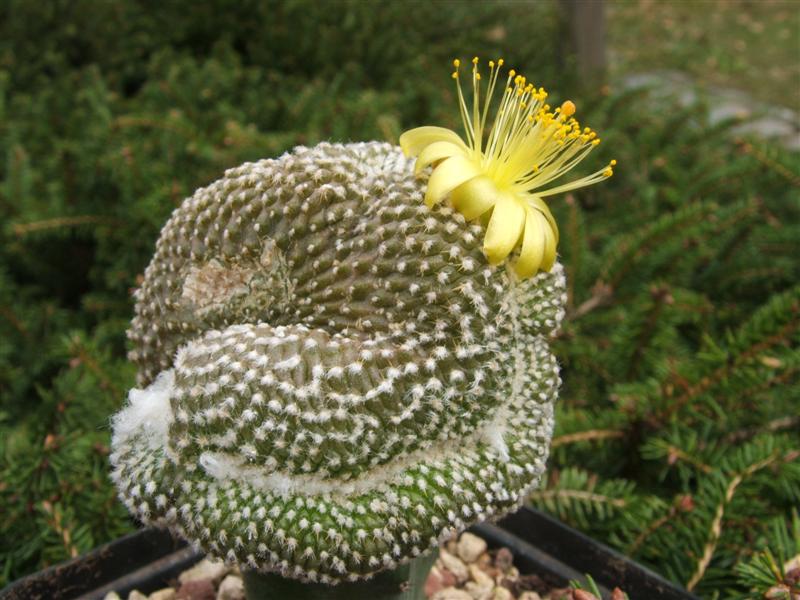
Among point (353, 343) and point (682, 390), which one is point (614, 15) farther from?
point (353, 343)

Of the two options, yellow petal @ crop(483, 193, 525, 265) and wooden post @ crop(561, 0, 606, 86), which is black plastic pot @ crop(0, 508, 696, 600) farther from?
wooden post @ crop(561, 0, 606, 86)

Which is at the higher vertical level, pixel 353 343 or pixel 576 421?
pixel 353 343

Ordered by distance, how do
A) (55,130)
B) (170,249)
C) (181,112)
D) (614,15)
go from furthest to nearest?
(614,15)
(55,130)
(181,112)
(170,249)

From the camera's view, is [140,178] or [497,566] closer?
[497,566]

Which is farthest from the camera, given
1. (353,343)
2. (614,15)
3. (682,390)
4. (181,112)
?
(614,15)

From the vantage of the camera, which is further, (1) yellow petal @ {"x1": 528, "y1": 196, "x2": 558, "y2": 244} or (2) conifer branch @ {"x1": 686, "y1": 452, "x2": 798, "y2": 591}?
(2) conifer branch @ {"x1": 686, "y1": 452, "x2": 798, "y2": 591}

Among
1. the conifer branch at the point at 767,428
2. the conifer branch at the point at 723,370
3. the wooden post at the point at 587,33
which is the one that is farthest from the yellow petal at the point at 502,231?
the wooden post at the point at 587,33

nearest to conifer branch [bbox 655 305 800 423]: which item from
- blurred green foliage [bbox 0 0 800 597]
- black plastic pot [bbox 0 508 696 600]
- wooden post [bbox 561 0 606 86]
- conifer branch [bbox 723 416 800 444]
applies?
blurred green foliage [bbox 0 0 800 597]

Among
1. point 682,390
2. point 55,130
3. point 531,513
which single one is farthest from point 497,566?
point 55,130
